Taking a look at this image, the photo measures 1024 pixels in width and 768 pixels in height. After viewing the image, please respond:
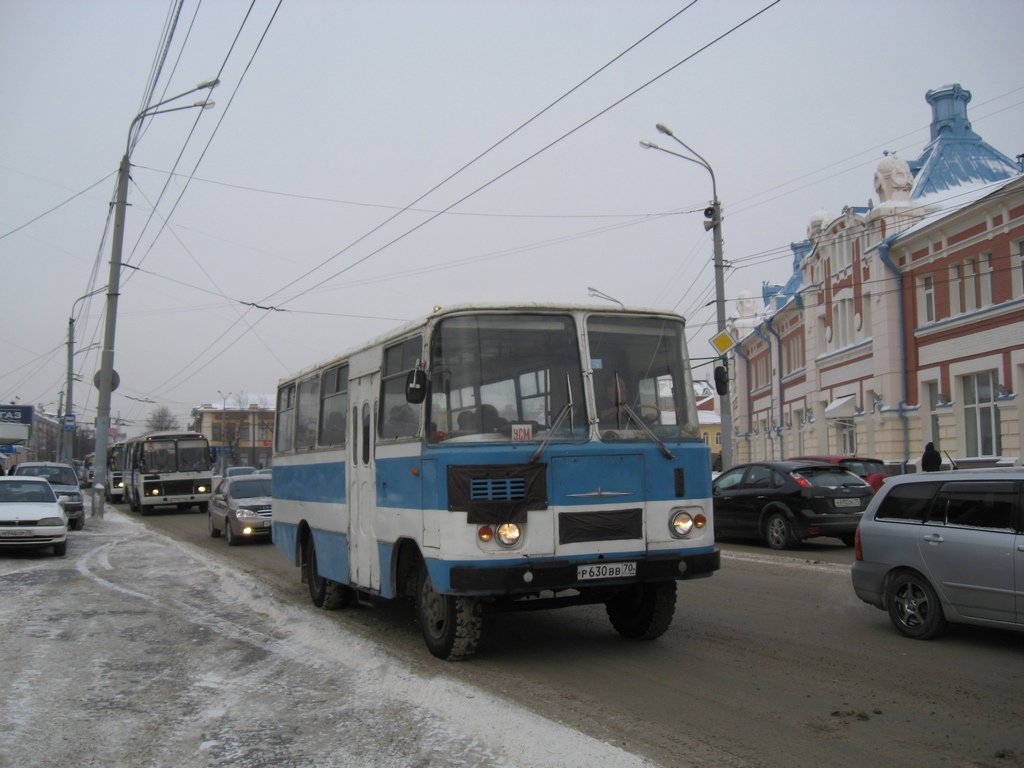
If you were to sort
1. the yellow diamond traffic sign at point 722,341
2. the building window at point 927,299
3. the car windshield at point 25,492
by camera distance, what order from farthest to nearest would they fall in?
the building window at point 927,299, the yellow diamond traffic sign at point 722,341, the car windshield at point 25,492

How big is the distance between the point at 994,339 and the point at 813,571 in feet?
52.3

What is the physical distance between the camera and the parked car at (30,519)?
17.0 m

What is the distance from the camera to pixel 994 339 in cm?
2614

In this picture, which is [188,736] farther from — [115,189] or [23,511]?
[115,189]

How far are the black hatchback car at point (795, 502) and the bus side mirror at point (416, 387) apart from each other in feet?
30.4

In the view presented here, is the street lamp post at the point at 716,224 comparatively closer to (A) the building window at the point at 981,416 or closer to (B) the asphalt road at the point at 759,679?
(A) the building window at the point at 981,416

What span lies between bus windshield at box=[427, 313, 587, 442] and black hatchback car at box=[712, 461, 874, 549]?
8.62m

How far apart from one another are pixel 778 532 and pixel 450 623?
10154 mm

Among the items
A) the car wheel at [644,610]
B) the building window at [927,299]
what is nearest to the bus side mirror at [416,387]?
the car wheel at [644,610]

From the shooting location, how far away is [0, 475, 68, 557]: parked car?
16953 millimetres

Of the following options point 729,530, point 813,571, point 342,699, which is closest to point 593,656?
point 342,699

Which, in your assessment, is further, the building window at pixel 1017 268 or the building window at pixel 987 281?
the building window at pixel 987 281

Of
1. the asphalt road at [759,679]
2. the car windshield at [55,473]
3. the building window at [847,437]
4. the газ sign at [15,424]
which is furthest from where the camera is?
→ the газ sign at [15,424]

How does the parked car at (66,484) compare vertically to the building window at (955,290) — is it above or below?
below
